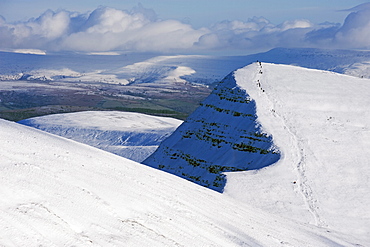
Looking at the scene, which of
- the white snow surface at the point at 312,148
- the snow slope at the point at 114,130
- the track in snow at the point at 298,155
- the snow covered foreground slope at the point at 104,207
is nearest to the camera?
the snow covered foreground slope at the point at 104,207

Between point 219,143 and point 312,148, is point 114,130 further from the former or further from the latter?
point 312,148

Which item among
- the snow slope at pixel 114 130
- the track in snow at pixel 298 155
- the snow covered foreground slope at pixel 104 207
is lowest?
Result: the snow slope at pixel 114 130

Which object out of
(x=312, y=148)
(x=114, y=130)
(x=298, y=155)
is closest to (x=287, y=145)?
(x=298, y=155)

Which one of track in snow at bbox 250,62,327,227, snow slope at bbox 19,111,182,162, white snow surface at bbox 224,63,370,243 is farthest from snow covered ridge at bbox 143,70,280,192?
snow slope at bbox 19,111,182,162

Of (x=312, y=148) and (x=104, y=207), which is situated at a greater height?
(x=104, y=207)

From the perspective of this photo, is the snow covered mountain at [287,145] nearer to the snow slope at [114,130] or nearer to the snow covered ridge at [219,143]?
the snow covered ridge at [219,143]

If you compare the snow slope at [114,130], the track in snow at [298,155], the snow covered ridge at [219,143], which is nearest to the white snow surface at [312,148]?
the track in snow at [298,155]
